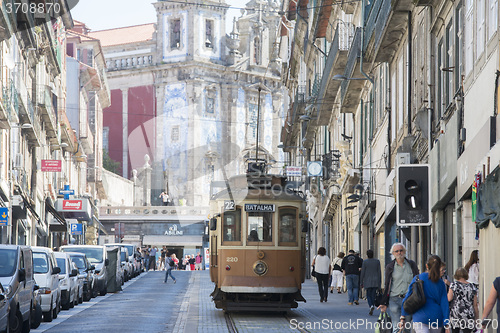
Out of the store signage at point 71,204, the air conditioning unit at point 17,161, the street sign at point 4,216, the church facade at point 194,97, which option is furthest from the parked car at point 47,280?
the church facade at point 194,97

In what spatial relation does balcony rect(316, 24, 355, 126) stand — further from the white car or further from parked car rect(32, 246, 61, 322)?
parked car rect(32, 246, 61, 322)

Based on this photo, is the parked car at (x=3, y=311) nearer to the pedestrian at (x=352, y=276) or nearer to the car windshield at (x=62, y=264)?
the car windshield at (x=62, y=264)

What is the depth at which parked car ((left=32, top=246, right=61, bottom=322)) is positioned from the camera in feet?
69.0

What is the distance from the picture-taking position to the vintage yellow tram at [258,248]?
838 inches

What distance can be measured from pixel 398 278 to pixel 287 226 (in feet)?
28.1

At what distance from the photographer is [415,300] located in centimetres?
1060

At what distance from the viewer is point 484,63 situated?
1441 cm

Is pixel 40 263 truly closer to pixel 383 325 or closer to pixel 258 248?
Answer: pixel 258 248

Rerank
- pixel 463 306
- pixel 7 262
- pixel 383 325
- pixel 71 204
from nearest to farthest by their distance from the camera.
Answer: pixel 463 306 < pixel 383 325 < pixel 7 262 < pixel 71 204

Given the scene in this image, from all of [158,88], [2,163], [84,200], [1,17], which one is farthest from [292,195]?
[158,88]

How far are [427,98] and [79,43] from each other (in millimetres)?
55488

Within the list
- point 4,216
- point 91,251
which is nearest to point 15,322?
point 4,216

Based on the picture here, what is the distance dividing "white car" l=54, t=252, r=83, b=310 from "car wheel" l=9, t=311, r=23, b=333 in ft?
25.6

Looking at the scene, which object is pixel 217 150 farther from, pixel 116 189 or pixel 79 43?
pixel 79 43
